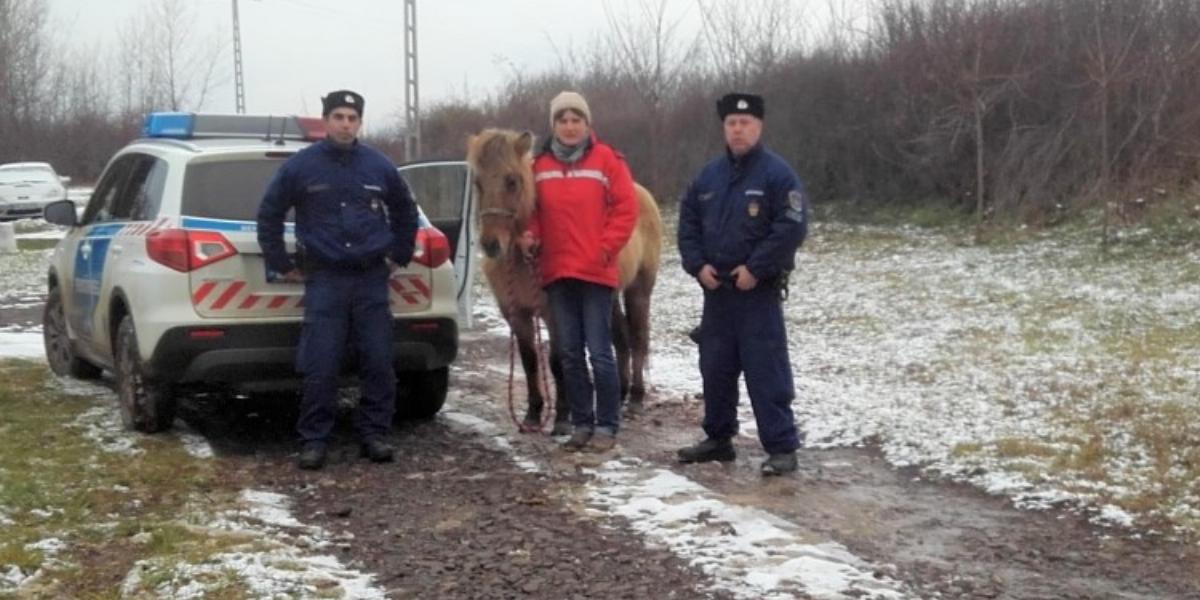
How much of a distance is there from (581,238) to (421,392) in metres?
1.70

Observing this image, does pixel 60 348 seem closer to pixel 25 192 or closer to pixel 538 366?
pixel 538 366

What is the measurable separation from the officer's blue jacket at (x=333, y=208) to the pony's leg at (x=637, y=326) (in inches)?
93.8

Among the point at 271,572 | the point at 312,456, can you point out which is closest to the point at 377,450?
the point at 312,456

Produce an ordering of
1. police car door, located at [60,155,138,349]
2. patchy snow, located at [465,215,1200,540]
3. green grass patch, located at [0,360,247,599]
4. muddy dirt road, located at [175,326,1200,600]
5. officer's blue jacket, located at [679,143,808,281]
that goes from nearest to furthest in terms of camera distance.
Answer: muddy dirt road, located at [175,326,1200,600] < green grass patch, located at [0,360,247,599] < officer's blue jacket, located at [679,143,808,281] < patchy snow, located at [465,215,1200,540] < police car door, located at [60,155,138,349]

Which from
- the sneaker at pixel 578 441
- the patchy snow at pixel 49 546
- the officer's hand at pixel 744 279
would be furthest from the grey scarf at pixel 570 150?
the patchy snow at pixel 49 546

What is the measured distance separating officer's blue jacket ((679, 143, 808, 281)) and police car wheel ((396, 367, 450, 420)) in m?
2.01

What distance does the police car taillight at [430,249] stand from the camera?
23.8 feet

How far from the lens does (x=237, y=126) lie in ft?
26.4

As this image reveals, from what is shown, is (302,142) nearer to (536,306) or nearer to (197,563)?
(536,306)

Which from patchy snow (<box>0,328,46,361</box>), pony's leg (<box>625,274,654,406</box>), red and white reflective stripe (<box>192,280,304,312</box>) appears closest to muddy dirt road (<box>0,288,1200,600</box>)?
red and white reflective stripe (<box>192,280,304,312</box>)

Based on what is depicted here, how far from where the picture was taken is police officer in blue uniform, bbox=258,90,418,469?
6586 mm

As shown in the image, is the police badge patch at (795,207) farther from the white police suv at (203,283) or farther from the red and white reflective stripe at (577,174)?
the white police suv at (203,283)

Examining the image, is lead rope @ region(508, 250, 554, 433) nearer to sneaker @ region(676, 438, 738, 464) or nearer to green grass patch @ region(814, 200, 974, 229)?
sneaker @ region(676, 438, 738, 464)

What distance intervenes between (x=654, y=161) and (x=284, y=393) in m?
25.6
